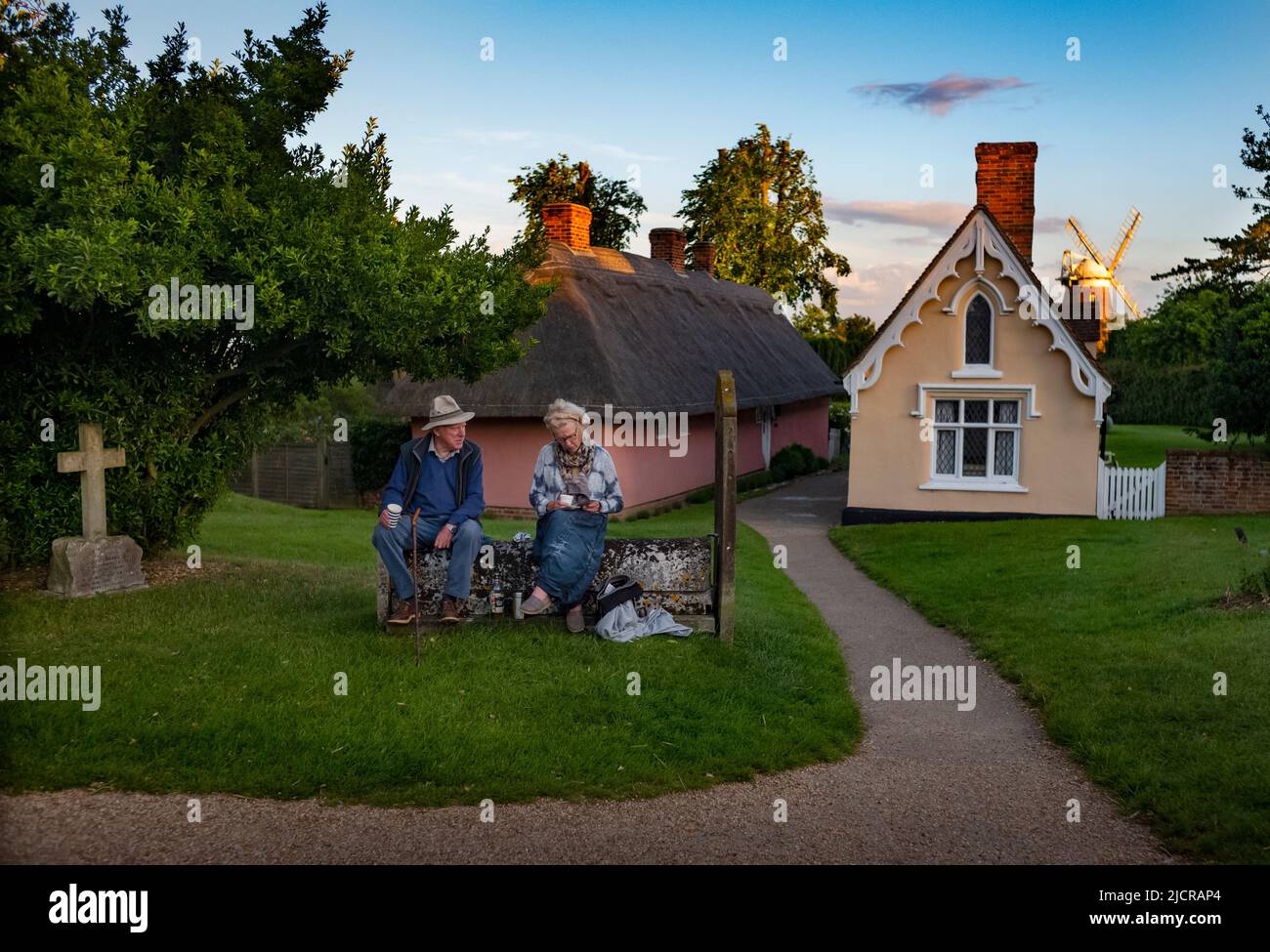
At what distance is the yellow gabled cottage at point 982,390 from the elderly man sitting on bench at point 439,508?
14.4 metres

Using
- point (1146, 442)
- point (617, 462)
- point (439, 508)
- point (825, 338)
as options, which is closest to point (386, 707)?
point (439, 508)

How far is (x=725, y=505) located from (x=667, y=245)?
29.7 m

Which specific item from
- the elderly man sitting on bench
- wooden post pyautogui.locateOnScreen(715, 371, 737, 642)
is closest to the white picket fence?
wooden post pyautogui.locateOnScreen(715, 371, 737, 642)

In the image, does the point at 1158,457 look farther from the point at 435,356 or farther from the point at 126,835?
the point at 126,835

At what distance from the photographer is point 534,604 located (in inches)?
376

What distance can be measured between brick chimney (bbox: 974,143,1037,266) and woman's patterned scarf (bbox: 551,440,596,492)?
15.9m

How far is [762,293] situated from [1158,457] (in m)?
16.1

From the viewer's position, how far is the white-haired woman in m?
9.46

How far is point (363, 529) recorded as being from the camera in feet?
74.3

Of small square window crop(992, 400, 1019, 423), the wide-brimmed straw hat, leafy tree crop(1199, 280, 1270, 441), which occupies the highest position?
leafy tree crop(1199, 280, 1270, 441)

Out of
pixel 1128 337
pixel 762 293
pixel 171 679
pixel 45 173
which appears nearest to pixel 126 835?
pixel 171 679

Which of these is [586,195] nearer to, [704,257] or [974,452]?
[704,257]

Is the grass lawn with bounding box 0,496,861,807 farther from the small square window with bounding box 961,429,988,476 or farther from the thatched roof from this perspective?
the thatched roof

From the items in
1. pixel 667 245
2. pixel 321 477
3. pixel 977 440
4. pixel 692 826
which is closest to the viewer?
pixel 692 826
